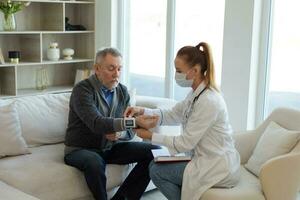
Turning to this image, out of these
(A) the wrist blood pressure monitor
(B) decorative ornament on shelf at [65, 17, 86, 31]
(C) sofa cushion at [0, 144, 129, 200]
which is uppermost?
(B) decorative ornament on shelf at [65, 17, 86, 31]

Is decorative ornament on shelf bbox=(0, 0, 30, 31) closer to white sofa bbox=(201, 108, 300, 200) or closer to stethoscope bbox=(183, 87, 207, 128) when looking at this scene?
stethoscope bbox=(183, 87, 207, 128)

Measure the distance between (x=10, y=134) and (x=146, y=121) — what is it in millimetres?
976

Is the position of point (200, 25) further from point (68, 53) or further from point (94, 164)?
point (94, 164)

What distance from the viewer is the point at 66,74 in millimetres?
5422

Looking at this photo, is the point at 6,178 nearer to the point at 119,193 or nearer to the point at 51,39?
the point at 119,193

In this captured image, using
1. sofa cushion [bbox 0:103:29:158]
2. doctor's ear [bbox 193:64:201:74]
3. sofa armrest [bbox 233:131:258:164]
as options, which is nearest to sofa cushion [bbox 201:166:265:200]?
sofa armrest [bbox 233:131:258:164]

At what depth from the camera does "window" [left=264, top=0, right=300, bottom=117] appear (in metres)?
3.58

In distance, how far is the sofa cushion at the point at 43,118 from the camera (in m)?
3.23

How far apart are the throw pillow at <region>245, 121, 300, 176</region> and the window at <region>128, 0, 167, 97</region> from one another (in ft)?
6.66

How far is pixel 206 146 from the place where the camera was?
2.56m

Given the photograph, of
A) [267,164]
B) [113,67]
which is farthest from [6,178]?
[267,164]

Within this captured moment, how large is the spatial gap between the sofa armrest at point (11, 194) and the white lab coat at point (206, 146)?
84 centimetres

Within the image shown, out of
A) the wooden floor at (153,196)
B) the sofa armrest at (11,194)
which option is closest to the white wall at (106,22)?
the wooden floor at (153,196)

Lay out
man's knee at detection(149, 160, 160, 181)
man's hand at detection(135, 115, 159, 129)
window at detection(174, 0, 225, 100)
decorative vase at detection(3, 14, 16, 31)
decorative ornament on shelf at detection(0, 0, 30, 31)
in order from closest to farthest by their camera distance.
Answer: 1. man's knee at detection(149, 160, 160, 181)
2. man's hand at detection(135, 115, 159, 129)
3. window at detection(174, 0, 225, 100)
4. decorative ornament on shelf at detection(0, 0, 30, 31)
5. decorative vase at detection(3, 14, 16, 31)
